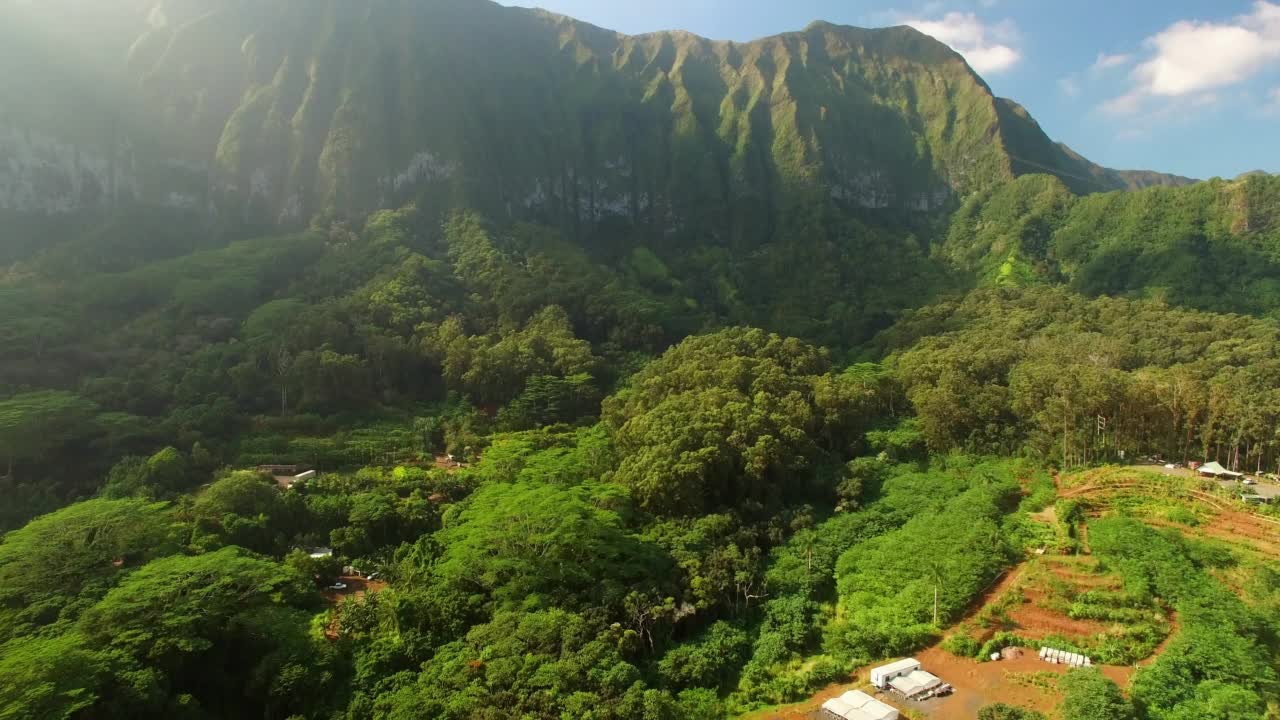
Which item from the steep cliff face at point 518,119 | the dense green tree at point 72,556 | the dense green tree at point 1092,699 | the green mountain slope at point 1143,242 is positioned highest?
the steep cliff face at point 518,119

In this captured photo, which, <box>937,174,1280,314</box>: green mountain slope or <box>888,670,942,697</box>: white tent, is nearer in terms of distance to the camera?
<box>888,670,942,697</box>: white tent

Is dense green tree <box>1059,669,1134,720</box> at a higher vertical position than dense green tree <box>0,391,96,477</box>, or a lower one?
lower

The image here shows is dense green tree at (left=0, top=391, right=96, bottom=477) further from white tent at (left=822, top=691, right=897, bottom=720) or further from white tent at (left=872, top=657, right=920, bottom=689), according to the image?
white tent at (left=872, top=657, right=920, bottom=689)

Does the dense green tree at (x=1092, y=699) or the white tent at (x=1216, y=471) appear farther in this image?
the white tent at (x=1216, y=471)

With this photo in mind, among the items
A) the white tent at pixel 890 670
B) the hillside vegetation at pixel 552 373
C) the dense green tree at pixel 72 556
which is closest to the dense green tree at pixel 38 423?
the hillside vegetation at pixel 552 373

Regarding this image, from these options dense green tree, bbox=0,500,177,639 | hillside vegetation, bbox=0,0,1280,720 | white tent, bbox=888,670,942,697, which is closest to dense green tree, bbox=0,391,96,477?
hillside vegetation, bbox=0,0,1280,720

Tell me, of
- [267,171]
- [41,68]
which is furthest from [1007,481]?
[41,68]

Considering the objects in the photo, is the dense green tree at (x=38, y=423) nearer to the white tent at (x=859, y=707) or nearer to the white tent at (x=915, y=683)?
the white tent at (x=859, y=707)

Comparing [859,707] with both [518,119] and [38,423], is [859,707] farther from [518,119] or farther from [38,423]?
[518,119]
